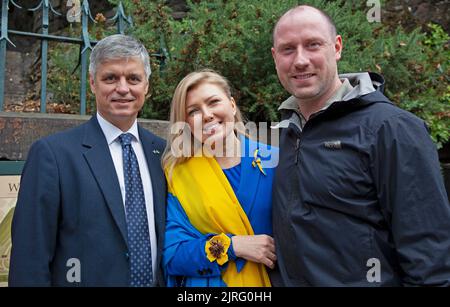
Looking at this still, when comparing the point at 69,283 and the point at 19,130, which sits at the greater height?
the point at 19,130

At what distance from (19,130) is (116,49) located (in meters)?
1.03

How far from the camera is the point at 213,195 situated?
2008mm

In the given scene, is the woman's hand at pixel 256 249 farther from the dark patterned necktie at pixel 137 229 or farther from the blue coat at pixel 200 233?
the dark patterned necktie at pixel 137 229

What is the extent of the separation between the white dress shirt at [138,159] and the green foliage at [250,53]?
144cm

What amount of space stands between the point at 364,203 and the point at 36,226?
51.1 inches

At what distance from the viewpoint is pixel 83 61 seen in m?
3.18

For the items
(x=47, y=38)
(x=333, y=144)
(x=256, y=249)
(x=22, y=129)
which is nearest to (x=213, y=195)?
(x=256, y=249)

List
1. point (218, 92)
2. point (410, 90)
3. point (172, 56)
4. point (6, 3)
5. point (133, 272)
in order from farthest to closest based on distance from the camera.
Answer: point (410, 90) → point (172, 56) → point (6, 3) → point (218, 92) → point (133, 272)

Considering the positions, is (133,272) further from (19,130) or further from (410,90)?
(410,90)

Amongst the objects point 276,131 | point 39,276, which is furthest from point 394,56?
point 39,276

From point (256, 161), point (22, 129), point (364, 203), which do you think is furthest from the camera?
point (22, 129)

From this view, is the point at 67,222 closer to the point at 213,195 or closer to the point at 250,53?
the point at 213,195

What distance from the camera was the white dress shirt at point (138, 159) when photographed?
6.70ft

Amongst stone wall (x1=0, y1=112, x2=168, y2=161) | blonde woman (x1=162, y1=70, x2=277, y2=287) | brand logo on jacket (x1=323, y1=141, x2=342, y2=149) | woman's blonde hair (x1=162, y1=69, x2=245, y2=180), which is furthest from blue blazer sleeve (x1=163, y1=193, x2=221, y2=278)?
stone wall (x1=0, y1=112, x2=168, y2=161)
